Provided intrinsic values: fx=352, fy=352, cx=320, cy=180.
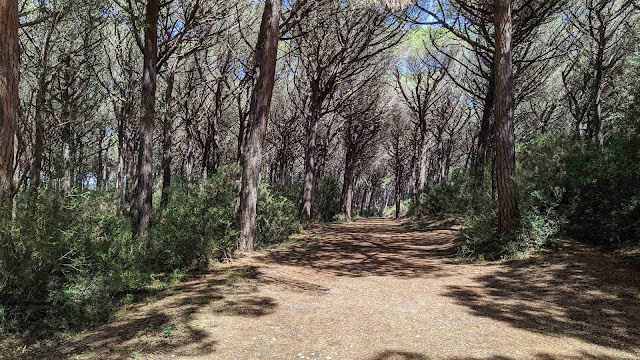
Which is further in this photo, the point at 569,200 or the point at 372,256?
the point at 372,256

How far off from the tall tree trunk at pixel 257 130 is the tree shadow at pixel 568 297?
4450mm

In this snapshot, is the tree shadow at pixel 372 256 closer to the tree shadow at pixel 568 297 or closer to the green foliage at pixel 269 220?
the green foliage at pixel 269 220

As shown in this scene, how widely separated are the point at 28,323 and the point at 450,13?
14.3 m

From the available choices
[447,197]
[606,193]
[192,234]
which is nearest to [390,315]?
[192,234]

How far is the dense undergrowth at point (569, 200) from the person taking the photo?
605 centimetres

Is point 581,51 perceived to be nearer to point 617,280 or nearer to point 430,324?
point 617,280

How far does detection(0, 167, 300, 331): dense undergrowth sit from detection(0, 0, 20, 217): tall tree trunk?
1.81ft

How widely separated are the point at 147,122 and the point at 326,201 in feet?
40.6

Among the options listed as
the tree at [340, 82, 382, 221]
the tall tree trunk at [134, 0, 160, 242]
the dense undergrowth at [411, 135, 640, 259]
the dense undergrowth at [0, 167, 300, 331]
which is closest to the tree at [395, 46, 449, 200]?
the tree at [340, 82, 382, 221]

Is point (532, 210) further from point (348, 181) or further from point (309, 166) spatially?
point (348, 181)

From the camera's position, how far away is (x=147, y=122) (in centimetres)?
779

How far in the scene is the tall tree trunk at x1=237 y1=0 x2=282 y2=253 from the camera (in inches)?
314

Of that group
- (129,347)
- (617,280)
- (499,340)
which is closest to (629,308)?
(617,280)

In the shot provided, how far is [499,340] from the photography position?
3.53 meters
